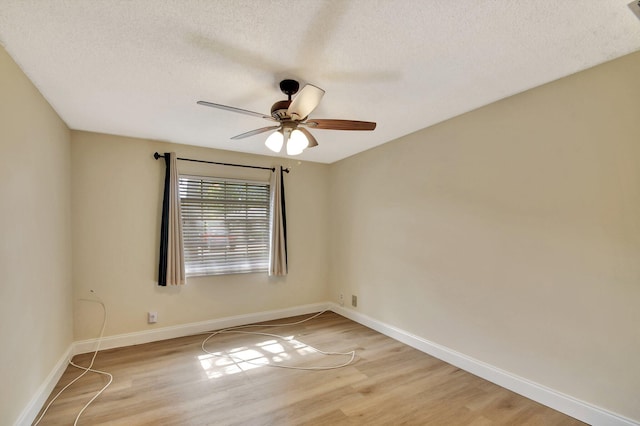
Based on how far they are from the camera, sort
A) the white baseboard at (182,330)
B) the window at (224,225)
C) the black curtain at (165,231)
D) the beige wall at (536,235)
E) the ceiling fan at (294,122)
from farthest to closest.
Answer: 1. the window at (224,225)
2. the black curtain at (165,231)
3. the white baseboard at (182,330)
4. the ceiling fan at (294,122)
5. the beige wall at (536,235)

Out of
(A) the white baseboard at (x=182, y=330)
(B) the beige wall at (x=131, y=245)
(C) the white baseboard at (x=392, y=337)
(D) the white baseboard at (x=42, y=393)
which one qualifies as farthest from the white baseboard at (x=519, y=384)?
(D) the white baseboard at (x=42, y=393)

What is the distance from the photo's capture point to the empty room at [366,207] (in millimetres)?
1644

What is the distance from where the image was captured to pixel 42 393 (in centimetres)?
214

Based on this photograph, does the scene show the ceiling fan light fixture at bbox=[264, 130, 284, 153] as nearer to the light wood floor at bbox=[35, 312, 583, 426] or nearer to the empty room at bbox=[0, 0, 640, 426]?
the empty room at bbox=[0, 0, 640, 426]

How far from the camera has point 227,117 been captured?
2746 millimetres

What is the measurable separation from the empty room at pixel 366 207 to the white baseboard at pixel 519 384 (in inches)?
0.5

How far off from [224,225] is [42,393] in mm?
2198

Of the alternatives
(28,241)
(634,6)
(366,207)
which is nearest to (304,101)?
(634,6)

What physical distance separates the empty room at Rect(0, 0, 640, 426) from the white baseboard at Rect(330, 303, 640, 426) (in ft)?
0.04

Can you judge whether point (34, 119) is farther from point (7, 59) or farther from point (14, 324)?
point (14, 324)

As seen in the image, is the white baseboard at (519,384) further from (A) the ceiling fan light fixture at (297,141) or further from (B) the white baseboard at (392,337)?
(A) the ceiling fan light fixture at (297,141)

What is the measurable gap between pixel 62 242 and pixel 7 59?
167cm

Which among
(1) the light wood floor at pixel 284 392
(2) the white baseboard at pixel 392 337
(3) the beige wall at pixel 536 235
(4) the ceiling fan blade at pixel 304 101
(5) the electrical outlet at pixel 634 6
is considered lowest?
(1) the light wood floor at pixel 284 392

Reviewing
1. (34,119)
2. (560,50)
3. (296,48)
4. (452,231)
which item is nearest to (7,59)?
Answer: (34,119)
